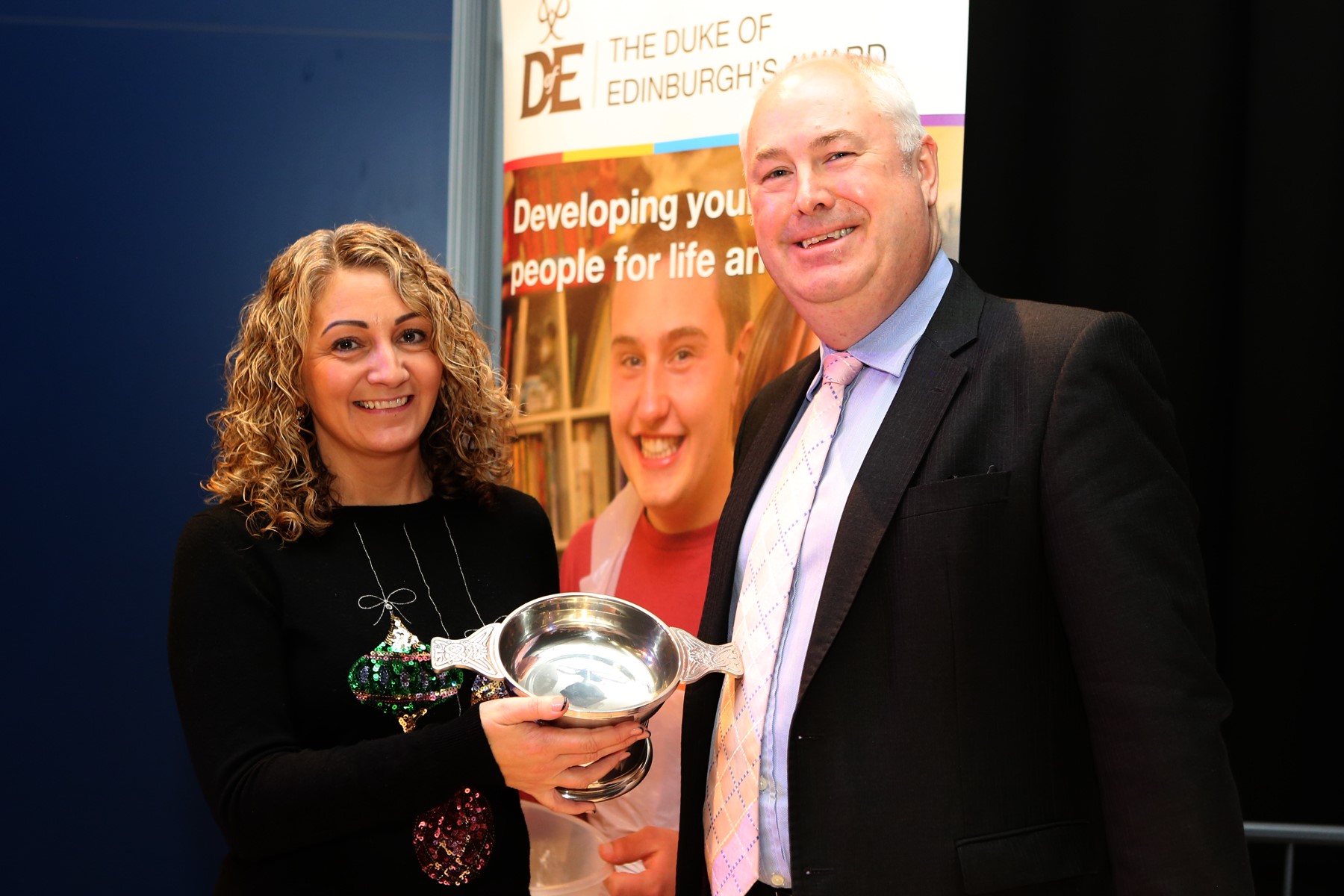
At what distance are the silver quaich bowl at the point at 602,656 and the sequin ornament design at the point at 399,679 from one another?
102 millimetres

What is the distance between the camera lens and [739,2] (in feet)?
9.71

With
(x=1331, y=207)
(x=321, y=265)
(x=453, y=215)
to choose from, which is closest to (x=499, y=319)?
(x=453, y=215)

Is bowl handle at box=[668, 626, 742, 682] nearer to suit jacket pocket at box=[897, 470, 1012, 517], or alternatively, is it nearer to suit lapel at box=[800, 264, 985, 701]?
suit lapel at box=[800, 264, 985, 701]

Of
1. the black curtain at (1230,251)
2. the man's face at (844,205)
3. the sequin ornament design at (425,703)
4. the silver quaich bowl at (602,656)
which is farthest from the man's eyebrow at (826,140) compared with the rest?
the sequin ornament design at (425,703)

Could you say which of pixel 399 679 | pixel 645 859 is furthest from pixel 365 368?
pixel 645 859

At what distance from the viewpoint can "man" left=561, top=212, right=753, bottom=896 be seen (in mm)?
2871

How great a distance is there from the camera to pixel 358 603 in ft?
7.08

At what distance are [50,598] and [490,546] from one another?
1972 mm

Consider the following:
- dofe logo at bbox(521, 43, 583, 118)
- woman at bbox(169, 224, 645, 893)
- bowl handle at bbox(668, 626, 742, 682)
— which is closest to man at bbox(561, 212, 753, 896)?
dofe logo at bbox(521, 43, 583, 118)

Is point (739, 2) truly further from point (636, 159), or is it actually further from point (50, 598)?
point (50, 598)

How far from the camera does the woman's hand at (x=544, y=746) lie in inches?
72.7

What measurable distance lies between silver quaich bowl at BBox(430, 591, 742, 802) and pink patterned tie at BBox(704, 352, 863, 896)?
74 mm

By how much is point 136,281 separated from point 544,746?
99.7 inches

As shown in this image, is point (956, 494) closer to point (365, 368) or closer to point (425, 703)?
point (425, 703)
